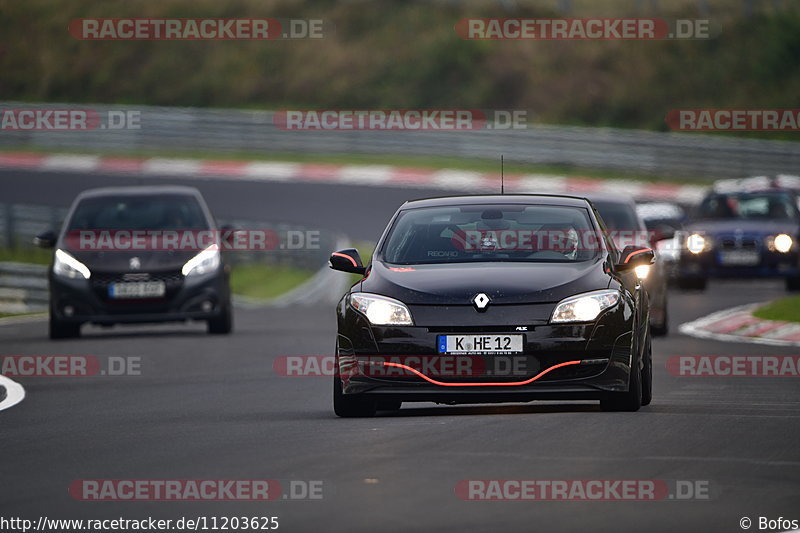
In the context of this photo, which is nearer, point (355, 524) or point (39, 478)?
point (355, 524)

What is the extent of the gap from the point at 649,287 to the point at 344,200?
953 inches

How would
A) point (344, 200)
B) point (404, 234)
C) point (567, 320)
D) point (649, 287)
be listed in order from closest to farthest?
1. point (567, 320)
2. point (404, 234)
3. point (649, 287)
4. point (344, 200)

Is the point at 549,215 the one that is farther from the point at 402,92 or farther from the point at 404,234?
the point at 402,92

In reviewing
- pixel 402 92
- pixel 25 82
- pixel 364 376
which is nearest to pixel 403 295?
pixel 364 376

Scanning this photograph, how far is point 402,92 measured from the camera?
192 ft

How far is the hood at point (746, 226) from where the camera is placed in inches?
1049

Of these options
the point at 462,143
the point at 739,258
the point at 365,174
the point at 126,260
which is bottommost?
the point at 739,258

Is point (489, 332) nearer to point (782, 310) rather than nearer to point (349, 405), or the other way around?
point (349, 405)

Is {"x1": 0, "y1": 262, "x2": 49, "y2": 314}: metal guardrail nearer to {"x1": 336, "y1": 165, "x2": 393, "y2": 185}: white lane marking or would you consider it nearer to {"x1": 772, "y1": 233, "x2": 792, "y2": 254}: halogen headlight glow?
{"x1": 772, "y1": 233, "x2": 792, "y2": 254}: halogen headlight glow

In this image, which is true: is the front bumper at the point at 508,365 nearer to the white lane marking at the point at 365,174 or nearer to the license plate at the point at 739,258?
the license plate at the point at 739,258

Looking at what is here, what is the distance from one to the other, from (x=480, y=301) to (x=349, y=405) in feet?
3.79

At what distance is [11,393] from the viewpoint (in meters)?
14.6

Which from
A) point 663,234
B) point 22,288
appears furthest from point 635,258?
point 22,288

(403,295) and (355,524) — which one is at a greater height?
(403,295)
